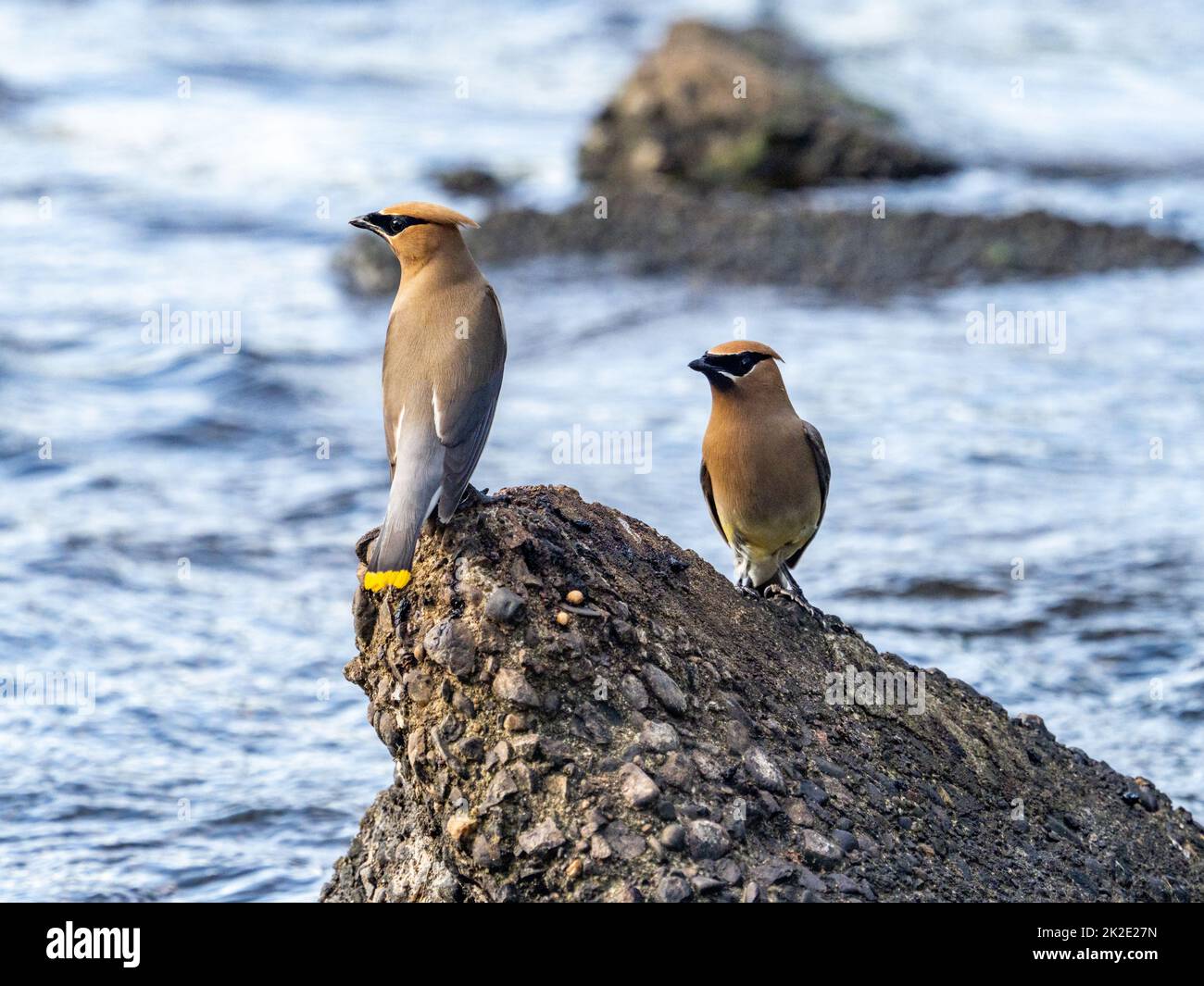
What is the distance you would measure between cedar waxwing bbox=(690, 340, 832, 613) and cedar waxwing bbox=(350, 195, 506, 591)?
101cm

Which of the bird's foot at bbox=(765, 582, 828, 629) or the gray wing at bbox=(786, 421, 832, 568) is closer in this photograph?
the bird's foot at bbox=(765, 582, 828, 629)

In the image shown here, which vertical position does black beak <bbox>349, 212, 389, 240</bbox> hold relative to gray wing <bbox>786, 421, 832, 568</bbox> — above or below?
above

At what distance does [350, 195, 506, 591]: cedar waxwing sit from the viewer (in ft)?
12.9

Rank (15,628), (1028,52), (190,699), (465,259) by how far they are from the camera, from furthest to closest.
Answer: (1028,52), (15,628), (190,699), (465,259)

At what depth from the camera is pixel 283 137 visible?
19938mm

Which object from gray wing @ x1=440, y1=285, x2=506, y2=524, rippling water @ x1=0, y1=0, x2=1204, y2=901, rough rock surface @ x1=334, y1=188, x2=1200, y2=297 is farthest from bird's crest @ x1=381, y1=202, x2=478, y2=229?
rough rock surface @ x1=334, y1=188, x2=1200, y2=297

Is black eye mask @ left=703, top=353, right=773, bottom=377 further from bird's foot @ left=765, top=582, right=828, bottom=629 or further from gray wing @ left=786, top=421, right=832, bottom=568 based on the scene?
bird's foot @ left=765, top=582, right=828, bottom=629

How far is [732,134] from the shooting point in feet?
51.8

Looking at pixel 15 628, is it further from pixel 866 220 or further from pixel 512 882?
pixel 866 220

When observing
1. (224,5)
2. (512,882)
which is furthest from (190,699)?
(224,5)

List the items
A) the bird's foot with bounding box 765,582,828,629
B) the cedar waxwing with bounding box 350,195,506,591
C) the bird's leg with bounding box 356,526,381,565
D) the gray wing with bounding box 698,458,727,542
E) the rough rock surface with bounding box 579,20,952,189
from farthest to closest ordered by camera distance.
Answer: the rough rock surface with bounding box 579,20,952,189 < the gray wing with bounding box 698,458,727,542 < the bird's foot with bounding box 765,582,828,629 < the bird's leg with bounding box 356,526,381,565 < the cedar waxwing with bounding box 350,195,506,591

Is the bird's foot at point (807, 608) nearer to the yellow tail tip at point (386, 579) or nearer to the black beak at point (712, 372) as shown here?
the black beak at point (712, 372)

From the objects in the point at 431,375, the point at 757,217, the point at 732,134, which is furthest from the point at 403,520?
the point at 732,134

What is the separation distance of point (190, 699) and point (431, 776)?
3.67 m
